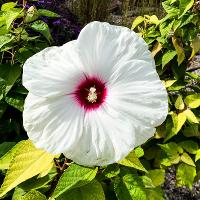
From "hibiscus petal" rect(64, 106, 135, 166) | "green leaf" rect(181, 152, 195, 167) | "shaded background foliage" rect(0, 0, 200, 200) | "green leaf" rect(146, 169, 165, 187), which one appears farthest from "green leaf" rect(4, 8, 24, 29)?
"green leaf" rect(181, 152, 195, 167)

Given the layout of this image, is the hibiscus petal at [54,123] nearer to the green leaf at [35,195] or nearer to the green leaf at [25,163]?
the green leaf at [25,163]

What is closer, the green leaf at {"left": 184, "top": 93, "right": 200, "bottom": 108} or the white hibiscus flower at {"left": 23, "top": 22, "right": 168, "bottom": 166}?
the white hibiscus flower at {"left": 23, "top": 22, "right": 168, "bottom": 166}

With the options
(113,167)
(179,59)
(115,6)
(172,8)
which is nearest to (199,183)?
(179,59)

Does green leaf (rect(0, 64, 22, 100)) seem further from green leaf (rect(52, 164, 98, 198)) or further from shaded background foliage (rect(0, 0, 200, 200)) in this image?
green leaf (rect(52, 164, 98, 198))

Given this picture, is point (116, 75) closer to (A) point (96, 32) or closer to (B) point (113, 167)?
(A) point (96, 32)

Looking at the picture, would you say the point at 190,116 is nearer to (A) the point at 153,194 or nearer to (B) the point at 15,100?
(A) the point at 153,194

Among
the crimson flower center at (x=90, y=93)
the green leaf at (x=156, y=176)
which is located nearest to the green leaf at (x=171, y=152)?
the green leaf at (x=156, y=176)
